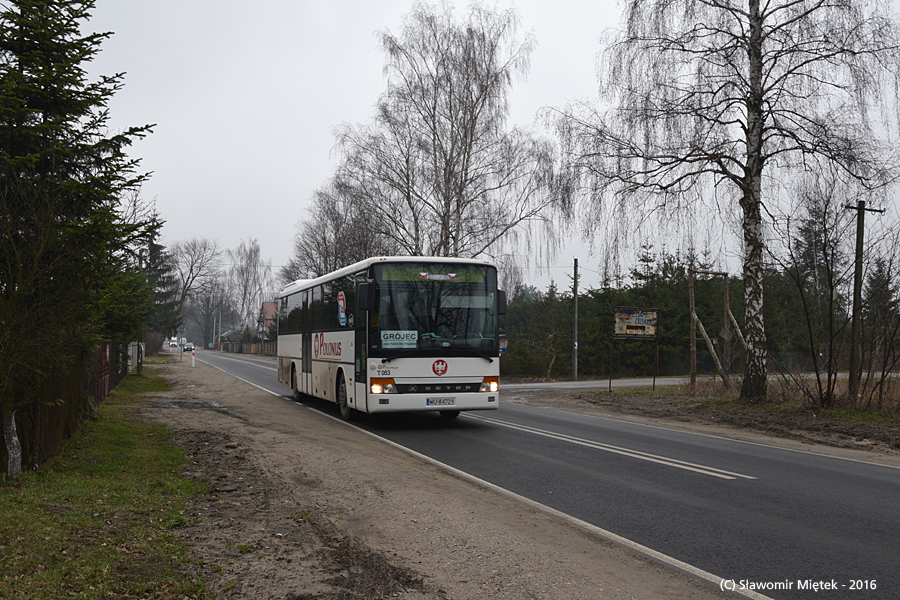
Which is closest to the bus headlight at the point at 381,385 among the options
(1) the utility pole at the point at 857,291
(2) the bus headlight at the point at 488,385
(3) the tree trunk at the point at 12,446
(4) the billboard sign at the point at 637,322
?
Answer: (2) the bus headlight at the point at 488,385

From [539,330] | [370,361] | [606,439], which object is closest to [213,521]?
[370,361]

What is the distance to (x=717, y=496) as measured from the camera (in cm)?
775

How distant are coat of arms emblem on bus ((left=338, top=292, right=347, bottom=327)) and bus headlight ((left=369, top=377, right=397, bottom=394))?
6.80ft

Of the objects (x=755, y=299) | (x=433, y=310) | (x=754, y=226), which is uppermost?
(x=754, y=226)

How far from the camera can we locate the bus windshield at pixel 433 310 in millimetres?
13266

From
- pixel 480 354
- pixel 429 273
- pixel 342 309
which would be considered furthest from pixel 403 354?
pixel 342 309

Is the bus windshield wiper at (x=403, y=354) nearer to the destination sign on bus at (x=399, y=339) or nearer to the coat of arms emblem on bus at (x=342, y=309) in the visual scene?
the destination sign on bus at (x=399, y=339)

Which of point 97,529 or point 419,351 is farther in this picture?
point 419,351

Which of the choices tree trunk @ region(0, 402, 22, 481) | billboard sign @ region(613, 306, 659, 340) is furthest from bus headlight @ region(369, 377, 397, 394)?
billboard sign @ region(613, 306, 659, 340)

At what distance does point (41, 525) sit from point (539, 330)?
47.9 metres

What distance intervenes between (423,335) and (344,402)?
3.17 meters

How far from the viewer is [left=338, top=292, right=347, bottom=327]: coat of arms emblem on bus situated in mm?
14875

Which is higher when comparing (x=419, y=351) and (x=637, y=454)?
(x=419, y=351)

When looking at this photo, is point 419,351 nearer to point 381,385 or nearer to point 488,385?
point 381,385
